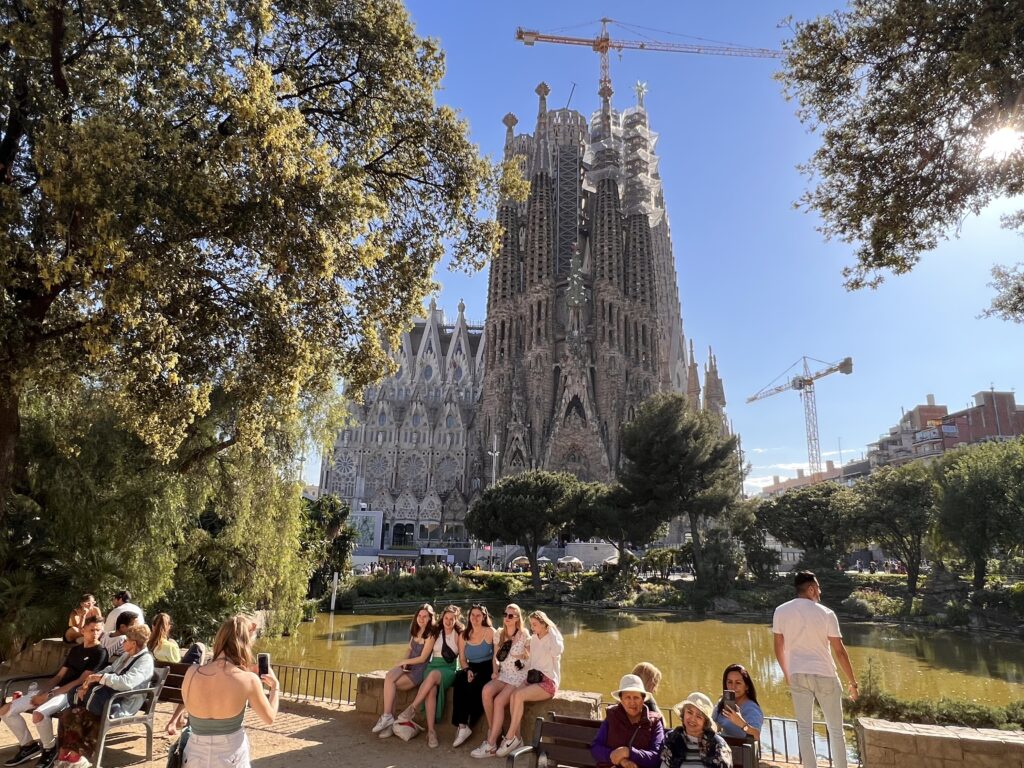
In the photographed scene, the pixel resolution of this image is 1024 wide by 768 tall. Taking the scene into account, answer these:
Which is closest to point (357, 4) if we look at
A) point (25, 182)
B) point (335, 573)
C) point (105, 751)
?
point (25, 182)

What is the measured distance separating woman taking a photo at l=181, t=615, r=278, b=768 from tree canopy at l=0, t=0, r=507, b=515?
3569 millimetres

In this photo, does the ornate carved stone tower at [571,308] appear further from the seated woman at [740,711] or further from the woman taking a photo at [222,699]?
the woman taking a photo at [222,699]

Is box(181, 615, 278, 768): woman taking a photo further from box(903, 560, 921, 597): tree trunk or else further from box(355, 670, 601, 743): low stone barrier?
box(903, 560, 921, 597): tree trunk

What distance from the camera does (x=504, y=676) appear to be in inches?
218

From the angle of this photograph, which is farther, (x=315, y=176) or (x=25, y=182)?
(x=25, y=182)

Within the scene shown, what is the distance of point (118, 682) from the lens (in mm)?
4727

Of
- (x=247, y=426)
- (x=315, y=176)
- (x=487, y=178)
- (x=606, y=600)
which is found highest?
(x=487, y=178)

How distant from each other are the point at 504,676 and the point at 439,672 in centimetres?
63

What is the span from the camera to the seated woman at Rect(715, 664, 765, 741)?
4395 mm

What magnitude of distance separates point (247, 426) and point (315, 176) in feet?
10.4

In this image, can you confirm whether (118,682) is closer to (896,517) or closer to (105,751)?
(105,751)

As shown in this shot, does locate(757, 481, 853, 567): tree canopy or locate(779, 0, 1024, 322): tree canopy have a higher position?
locate(779, 0, 1024, 322): tree canopy

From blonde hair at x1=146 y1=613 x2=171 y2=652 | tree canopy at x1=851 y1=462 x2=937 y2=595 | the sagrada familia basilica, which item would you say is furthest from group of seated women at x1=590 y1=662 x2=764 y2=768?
the sagrada familia basilica

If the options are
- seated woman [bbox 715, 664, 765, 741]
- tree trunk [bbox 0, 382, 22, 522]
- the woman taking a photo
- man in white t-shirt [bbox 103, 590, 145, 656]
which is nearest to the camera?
the woman taking a photo
